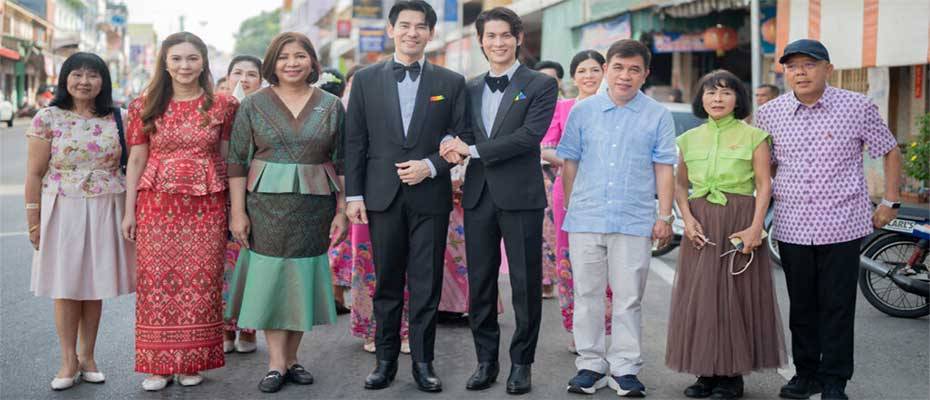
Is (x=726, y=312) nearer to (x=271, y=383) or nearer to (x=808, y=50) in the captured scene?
(x=808, y=50)

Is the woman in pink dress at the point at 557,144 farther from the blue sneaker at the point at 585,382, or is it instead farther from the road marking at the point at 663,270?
the road marking at the point at 663,270

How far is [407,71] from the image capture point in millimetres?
5031

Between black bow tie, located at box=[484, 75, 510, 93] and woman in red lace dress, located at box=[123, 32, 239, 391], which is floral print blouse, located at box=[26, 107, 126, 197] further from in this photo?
black bow tie, located at box=[484, 75, 510, 93]

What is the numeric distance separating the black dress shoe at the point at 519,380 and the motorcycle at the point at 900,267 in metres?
3.02

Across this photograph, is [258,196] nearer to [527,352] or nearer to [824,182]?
[527,352]

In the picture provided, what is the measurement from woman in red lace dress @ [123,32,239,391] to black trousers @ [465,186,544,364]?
135cm

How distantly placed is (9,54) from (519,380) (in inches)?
1924

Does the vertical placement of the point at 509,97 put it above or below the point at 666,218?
above

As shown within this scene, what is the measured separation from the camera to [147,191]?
5.02m

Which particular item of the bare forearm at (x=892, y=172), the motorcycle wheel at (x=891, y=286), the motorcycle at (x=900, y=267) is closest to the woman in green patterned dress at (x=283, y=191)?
the bare forearm at (x=892, y=172)

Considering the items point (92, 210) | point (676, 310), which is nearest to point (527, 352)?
point (676, 310)

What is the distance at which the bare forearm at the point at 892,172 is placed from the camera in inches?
195

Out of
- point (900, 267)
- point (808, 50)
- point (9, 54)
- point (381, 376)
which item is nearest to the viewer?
point (808, 50)

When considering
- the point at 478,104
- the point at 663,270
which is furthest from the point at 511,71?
the point at 663,270
